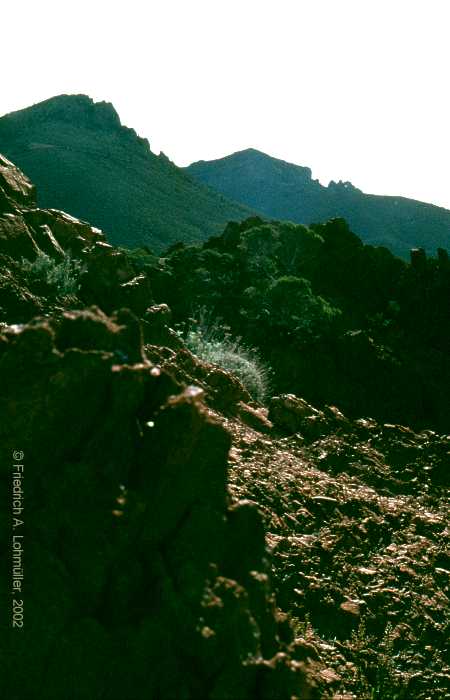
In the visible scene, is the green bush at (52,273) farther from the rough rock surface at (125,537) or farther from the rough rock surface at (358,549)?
the rough rock surface at (125,537)

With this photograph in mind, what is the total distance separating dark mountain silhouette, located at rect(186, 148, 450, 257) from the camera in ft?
255

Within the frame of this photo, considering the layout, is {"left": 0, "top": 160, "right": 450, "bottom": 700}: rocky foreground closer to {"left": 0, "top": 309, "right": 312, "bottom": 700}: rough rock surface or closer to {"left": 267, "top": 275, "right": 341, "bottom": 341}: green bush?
{"left": 0, "top": 309, "right": 312, "bottom": 700}: rough rock surface

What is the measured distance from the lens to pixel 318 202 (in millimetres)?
96875

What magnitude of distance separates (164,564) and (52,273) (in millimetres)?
5242

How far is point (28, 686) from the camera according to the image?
3.13 m

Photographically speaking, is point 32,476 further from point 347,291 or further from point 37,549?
point 347,291

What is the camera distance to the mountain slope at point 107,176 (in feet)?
187

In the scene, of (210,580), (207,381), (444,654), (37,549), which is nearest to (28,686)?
(37,549)

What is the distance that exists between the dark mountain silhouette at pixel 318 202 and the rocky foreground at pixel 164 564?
229 ft

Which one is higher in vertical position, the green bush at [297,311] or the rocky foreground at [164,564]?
the green bush at [297,311]

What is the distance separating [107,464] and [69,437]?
323 mm

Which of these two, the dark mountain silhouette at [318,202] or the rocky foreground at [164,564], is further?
the dark mountain silhouette at [318,202]

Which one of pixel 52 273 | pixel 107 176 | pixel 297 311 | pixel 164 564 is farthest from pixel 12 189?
pixel 107 176

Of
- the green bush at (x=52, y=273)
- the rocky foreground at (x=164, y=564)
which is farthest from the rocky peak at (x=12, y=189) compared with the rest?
the rocky foreground at (x=164, y=564)
